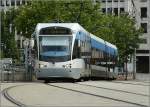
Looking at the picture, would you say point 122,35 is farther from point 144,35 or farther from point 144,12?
point 144,12

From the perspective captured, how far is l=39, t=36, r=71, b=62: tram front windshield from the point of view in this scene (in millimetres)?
31484

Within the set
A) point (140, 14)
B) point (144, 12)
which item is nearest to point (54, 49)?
point (140, 14)

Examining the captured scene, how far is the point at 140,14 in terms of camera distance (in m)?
120

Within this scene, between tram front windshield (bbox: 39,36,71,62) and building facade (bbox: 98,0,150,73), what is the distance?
80.3 metres

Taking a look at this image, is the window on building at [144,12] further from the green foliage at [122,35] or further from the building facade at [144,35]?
the green foliage at [122,35]

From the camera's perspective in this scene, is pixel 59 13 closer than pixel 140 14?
Yes

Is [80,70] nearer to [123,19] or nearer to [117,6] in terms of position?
[123,19]

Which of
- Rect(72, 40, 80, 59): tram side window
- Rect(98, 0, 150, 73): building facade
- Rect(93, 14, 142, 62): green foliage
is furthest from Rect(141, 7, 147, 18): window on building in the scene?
Rect(72, 40, 80, 59): tram side window

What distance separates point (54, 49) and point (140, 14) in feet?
297

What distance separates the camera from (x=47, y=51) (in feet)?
104

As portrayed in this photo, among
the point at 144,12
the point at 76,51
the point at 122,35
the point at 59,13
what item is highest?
the point at 144,12

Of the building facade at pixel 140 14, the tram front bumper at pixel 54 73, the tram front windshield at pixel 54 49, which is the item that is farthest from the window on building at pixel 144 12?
the tram front windshield at pixel 54 49

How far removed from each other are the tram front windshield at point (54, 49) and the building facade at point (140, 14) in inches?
3162

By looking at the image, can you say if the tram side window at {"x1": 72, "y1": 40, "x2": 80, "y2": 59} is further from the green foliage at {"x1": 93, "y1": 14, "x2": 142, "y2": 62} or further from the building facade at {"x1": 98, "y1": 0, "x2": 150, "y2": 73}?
the building facade at {"x1": 98, "y1": 0, "x2": 150, "y2": 73}
